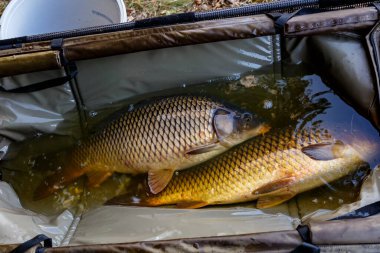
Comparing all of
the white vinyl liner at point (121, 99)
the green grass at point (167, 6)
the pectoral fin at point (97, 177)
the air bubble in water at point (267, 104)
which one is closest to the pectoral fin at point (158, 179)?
the white vinyl liner at point (121, 99)

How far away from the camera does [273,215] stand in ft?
6.33

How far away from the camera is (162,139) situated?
2.16 metres

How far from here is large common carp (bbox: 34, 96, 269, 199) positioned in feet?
7.04

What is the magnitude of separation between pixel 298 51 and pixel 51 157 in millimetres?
1363

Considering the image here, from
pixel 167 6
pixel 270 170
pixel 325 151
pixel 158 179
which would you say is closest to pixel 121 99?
pixel 158 179

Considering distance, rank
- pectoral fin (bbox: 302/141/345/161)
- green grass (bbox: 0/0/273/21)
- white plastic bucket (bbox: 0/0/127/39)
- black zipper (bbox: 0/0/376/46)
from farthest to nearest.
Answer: green grass (bbox: 0/0/273/21) → white plastic bucket (bbox: 0/0/127/39) → black zipper (bbox: 0/0/376/46) → pectoral fin (bbox: 302/141/345/161)

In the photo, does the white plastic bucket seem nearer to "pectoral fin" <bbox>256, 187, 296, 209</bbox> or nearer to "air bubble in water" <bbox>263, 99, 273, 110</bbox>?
"air bubble in water" <bbox>263, 99, 273, 110</bbox>

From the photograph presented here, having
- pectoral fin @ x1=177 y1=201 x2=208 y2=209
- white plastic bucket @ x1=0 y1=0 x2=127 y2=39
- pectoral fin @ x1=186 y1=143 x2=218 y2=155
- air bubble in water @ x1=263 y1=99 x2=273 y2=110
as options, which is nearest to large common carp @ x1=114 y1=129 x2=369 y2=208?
pectoral fin @ x1=177 y1=201 x2=208 y2=209

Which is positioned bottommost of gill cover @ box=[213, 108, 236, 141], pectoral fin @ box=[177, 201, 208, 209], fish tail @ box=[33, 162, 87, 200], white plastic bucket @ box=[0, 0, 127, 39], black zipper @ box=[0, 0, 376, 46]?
fish tail @ box=[33, 162, 87, 200]

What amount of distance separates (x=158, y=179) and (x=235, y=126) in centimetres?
44

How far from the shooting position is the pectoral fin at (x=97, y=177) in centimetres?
226

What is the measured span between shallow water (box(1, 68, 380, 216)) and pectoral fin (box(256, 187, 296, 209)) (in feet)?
0.21

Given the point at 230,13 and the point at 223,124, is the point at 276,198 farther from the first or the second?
the point at 230,13

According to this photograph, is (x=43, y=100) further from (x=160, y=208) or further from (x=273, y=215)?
(x=273, y=215)
